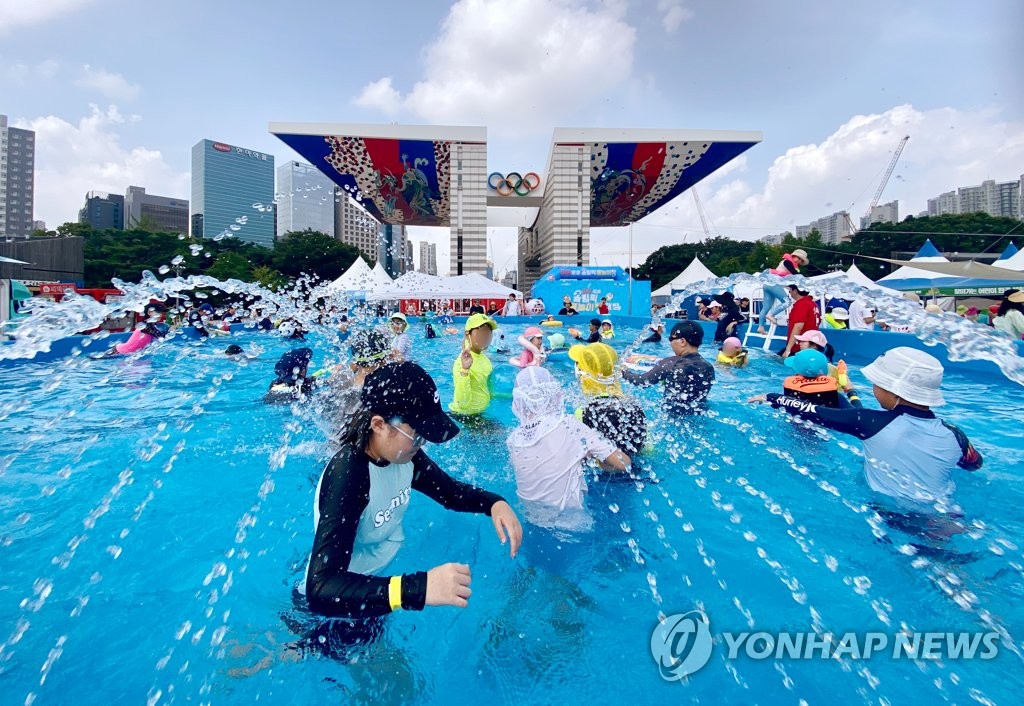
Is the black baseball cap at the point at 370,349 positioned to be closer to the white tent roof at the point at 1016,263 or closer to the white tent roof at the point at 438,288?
the white tent roof at the point at 438,288

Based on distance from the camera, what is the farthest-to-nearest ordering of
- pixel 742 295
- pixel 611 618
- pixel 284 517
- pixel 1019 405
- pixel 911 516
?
pixel 742 295 → pixel 1019 405 → pixel 284 517 → pixel 911 516 → pixel 611 618

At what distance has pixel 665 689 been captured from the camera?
234 centimetres

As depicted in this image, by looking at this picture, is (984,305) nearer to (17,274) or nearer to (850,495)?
(850,495)

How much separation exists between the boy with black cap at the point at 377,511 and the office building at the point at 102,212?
114887 mm

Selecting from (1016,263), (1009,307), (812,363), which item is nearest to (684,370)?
(812,363)

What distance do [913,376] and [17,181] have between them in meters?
138

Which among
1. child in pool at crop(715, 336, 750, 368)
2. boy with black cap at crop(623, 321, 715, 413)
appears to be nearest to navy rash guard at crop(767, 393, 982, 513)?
boy with black cap at crop(623, 321, 715, 413)

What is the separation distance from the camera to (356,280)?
2866cm

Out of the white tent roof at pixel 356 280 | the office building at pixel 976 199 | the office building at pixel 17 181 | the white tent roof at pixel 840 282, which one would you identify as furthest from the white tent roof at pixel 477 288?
the office building at pixel 17 181

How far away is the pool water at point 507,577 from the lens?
235 cm

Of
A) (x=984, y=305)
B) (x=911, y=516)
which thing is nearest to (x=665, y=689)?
(x=911, y=516)

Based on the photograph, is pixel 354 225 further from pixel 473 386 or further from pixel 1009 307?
pixel 1009 307

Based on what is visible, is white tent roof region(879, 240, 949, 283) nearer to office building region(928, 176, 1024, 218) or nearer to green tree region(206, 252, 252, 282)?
green tree region(206, 252, 252, 282)

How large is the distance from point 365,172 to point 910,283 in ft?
112
